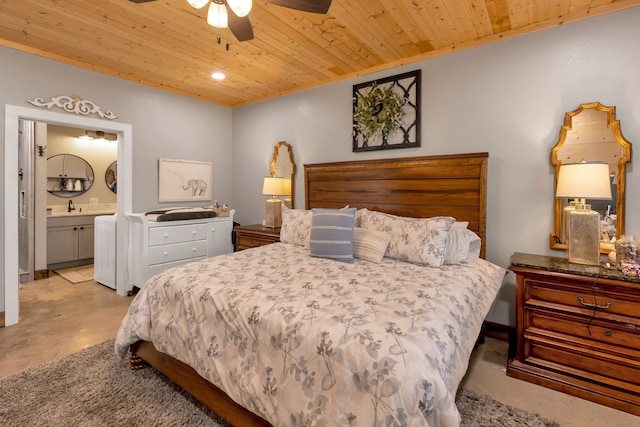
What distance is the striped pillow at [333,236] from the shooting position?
2.46 meters

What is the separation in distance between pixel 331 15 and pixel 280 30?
0.47m

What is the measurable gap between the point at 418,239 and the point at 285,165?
2258mm

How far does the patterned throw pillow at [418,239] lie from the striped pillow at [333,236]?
329mm

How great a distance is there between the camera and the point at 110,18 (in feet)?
8.00

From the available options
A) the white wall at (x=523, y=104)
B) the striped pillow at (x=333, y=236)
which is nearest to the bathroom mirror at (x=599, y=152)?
the white wall at (x=523, y=104)

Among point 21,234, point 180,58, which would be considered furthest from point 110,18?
point 21,234

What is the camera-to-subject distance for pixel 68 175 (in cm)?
542

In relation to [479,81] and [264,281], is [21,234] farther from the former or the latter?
[479,81]

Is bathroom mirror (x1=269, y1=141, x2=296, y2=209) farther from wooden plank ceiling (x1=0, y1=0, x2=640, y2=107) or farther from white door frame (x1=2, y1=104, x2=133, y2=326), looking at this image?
white door frame (x1=2, y1=104, x2=133, y2=326)

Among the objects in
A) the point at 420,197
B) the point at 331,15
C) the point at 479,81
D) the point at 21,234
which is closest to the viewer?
the point at 331,15

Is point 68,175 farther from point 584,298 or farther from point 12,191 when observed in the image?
point 584,298

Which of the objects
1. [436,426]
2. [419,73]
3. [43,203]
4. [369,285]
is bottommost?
[436,426]

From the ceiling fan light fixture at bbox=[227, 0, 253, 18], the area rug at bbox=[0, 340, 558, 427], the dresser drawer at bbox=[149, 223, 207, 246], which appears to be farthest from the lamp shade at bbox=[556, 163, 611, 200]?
the dresser drawer at bbox=[149, 223, 207, 246]

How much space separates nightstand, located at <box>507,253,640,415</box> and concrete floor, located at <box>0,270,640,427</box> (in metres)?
0.10
